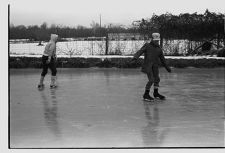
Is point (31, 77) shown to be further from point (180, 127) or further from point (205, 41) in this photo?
point (205, 41)

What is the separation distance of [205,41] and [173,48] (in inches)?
64.8

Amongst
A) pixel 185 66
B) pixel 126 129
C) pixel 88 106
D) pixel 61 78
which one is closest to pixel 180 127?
pixel 126 129

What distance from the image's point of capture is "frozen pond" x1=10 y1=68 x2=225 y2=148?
6730 mm

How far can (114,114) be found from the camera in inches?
350

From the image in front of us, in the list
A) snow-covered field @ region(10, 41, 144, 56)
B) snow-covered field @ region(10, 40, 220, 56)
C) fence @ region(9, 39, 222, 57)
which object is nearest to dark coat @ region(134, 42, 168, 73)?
snow-covered field @ region(10, 41, 144, 56)

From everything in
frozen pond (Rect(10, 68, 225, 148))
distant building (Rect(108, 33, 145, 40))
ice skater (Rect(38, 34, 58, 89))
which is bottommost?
frozen pond (Rect(10, 68, 225, 148))

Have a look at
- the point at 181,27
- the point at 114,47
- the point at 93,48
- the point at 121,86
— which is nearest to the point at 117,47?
the point at 114,47

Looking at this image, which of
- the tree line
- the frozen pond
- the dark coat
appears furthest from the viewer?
the tree line

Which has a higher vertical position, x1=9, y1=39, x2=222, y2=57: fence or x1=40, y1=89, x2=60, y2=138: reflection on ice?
x1=9, y1=39, x2=222, y2=57: fence

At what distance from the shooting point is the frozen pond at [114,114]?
6.73 m

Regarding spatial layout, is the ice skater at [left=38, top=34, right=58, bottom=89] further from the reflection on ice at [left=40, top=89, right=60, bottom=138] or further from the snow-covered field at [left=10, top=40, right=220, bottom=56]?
the snow-covered field at [left=10, top=40, right=220, bottom=56]

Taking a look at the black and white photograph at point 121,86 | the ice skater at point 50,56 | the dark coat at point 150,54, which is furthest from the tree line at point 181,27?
the dark coat at point 150,54

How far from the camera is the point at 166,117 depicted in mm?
8617

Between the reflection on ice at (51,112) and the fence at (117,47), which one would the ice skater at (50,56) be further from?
the fence at (117,47)
